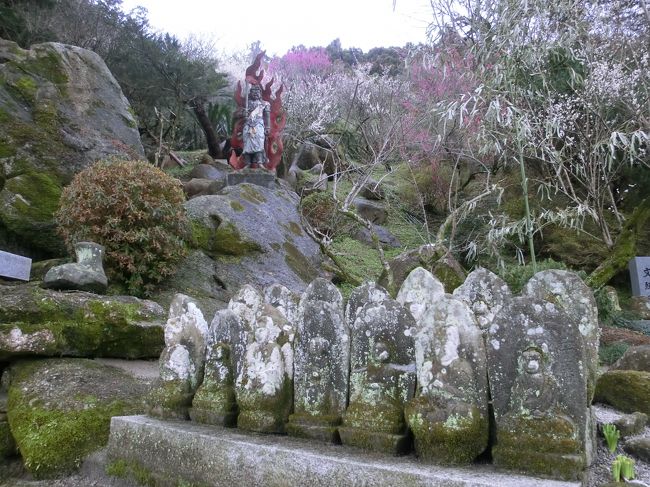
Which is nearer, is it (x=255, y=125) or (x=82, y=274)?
(x=82, y=274)

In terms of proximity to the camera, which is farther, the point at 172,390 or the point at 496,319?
the point at 172,390

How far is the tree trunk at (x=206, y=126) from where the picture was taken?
1700 cm

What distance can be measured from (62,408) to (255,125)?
8.61 m

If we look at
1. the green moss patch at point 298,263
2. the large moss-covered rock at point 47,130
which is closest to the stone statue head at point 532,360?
the green moss patch at point 298,263

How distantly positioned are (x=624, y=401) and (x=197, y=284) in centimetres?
477

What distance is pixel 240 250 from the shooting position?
7281mm

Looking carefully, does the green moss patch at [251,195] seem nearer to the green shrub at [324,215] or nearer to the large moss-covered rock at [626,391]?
the green shrub at [324,215]

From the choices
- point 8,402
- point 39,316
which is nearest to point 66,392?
point 8,402

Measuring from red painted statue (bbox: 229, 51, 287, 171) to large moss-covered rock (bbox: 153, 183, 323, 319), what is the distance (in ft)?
6.21

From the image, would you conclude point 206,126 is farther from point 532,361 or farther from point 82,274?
point 532,361

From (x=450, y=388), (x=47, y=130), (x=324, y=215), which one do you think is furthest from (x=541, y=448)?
(x=324, y=215)

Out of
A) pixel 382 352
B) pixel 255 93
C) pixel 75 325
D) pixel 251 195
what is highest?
pixel 255 93

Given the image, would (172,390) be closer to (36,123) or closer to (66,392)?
(66,392)

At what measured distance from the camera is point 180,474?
2.15 meters
